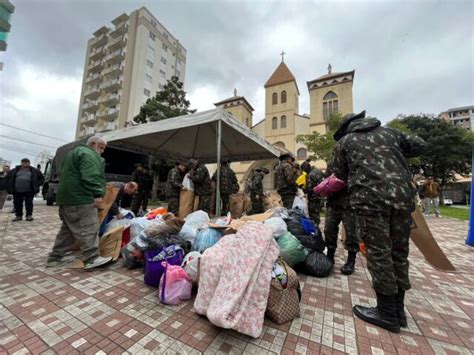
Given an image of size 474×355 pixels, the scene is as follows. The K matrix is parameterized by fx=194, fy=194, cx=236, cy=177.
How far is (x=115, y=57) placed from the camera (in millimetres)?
A: 31109

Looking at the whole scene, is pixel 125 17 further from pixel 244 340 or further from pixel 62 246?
pixel 244 340

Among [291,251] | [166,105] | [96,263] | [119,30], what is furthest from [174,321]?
[119,30]

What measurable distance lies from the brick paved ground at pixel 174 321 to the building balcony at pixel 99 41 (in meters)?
45.1

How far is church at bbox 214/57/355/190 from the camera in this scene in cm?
2142

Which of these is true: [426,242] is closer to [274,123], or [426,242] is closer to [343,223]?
[343,223]

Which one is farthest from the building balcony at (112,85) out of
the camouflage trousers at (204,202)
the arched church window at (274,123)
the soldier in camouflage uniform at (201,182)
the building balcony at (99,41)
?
the camouflage trousers at (204,202)

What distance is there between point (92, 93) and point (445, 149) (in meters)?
49.6

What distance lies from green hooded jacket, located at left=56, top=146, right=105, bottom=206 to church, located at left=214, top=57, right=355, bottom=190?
782 inches

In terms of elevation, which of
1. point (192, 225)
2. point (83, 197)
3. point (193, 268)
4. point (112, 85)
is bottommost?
point (193, 268)

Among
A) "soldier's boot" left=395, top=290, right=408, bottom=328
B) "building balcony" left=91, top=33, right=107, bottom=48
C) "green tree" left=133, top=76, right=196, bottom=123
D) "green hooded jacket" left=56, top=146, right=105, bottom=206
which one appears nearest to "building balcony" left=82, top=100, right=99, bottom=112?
"building balcony" left=91, top=33, right=107, bottom=48

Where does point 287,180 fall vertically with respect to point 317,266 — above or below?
above

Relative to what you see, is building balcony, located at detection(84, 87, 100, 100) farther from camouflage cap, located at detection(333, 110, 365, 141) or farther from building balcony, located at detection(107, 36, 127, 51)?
camouflage cap, located at detection(333, 110, 365, 141)

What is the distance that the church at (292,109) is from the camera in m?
21.4

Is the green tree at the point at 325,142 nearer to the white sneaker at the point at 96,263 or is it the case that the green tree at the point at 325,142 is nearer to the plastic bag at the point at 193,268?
the plastic bag at the point at 193,268
